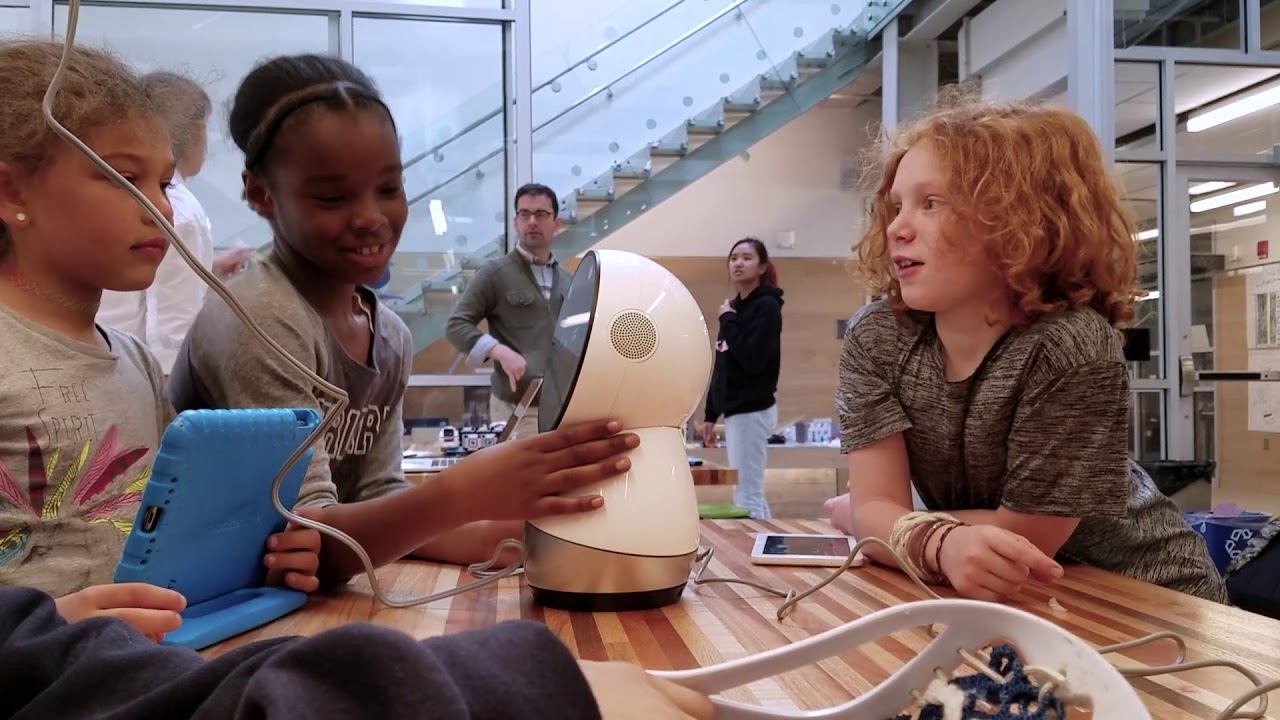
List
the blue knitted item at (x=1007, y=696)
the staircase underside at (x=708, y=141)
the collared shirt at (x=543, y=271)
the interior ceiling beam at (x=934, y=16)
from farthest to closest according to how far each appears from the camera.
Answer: the staircase underside at (x=708, y=141)
the interior ceiling beam at (x=934, y=16)
the collared shirt at (x=543, y=271)
the blue knitted item at (x=1007, y=696)

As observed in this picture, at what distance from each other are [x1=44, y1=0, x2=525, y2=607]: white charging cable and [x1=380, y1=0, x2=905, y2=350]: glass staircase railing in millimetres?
3591

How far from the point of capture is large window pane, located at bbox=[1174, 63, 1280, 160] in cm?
342

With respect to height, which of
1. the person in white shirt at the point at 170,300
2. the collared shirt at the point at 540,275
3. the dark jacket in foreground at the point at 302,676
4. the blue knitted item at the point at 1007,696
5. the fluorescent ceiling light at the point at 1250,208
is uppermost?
the fluorescent ceiling light at the point at 1250,208

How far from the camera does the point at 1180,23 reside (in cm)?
339

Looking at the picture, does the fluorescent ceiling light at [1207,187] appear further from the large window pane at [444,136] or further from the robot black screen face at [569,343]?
the robot black screen face at [569,343]

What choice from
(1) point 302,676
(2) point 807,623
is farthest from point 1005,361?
(1) point 302,676

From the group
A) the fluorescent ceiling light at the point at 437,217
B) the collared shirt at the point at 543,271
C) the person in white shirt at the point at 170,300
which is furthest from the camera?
the fluorescent ceiling light at the point at 437,217

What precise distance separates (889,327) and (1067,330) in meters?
0.20

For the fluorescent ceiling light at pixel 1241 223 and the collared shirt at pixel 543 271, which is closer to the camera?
the collared shirt at pixel 543 271

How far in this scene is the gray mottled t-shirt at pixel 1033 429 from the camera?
2.88 ft

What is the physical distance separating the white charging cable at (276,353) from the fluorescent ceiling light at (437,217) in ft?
11.8

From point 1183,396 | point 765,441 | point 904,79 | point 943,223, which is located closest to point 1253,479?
point 1183,396

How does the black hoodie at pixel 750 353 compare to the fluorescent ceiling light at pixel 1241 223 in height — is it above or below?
below

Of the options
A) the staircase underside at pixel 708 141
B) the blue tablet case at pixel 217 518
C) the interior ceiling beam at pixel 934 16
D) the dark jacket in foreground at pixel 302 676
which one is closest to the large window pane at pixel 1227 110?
the interior ceiling beam at pixel 934 16
